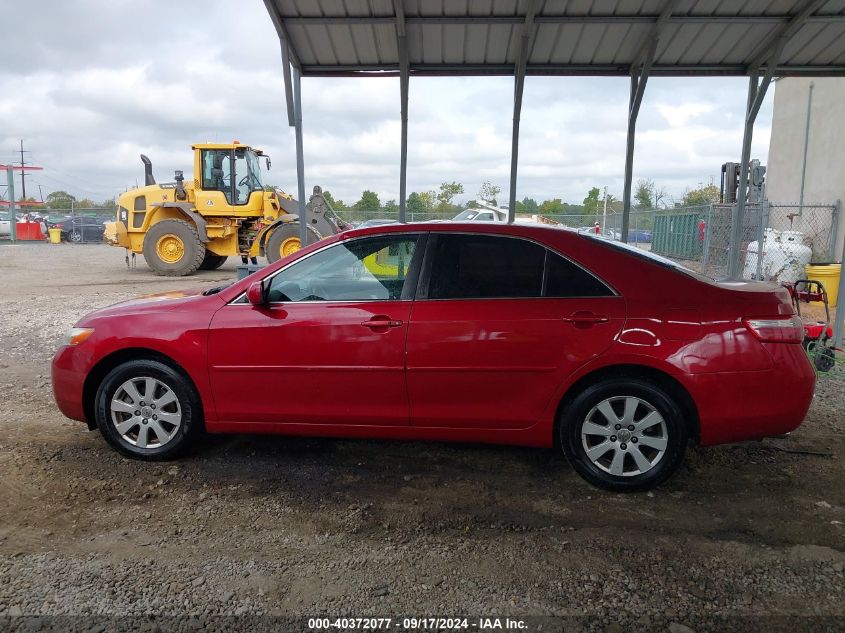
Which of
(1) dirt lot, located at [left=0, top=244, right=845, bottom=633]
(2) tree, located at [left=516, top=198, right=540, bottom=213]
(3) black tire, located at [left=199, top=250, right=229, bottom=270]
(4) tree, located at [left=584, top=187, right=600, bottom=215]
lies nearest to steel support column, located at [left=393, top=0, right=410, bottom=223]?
(1) dirt lot, located at [left=0, top=244, right=845, bottom=633]

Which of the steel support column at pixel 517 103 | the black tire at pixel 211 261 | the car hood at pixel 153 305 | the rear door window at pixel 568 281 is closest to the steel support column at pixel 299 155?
the steel support column at pixel 517 103

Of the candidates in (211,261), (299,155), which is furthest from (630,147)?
(211,261)

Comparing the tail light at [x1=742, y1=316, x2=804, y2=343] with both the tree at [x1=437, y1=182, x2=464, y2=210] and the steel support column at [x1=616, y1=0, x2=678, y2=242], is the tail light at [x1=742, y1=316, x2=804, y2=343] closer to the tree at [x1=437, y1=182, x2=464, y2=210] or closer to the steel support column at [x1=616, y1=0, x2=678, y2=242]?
the steel support column at [x1=616, y1=0, x2=678, y2=242]

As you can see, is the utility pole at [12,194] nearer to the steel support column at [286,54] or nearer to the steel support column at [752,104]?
the steel support column at [286,54]

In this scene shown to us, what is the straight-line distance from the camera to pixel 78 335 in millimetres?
4352

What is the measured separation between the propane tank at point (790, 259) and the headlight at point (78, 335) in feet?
37.2

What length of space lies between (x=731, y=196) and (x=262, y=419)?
30.4 ft

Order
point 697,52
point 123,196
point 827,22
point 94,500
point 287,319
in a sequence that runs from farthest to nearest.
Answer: point 123,196
point 697,52
point 827,22
point 287,319
point 94,500

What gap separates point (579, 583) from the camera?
296cm

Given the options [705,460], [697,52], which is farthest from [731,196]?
[705,460]

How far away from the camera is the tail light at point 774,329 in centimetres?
372

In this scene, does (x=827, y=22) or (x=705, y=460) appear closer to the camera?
(x=705, y=460)

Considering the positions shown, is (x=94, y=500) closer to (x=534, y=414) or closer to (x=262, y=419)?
(x=262, y=419)

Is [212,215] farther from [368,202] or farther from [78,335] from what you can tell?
[368,202]
